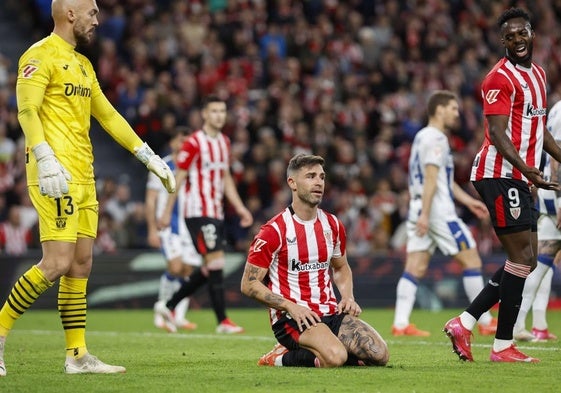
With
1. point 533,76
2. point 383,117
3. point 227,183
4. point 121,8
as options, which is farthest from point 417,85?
point 533,76

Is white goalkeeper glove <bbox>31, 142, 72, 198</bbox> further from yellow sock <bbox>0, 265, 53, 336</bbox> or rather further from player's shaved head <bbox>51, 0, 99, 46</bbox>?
player's shaved head <bbox>51, 0, 99, 46</bbox>

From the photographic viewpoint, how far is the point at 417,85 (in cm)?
2239

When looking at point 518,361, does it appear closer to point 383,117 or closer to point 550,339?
point 550,339

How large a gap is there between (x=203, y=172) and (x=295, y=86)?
893cm

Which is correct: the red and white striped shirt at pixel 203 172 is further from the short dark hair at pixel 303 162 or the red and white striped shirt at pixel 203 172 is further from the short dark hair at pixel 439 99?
the short dark hair at pixel 303 162

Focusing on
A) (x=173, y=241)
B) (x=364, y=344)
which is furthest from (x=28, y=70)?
(x=173, y=241)

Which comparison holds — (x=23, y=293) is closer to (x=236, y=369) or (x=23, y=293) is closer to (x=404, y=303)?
(x=236, y=369)

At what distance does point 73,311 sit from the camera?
767cm

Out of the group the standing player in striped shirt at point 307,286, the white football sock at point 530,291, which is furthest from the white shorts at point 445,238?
the standing player in striped shirt at point 307,286

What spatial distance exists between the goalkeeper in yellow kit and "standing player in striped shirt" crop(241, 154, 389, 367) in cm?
92

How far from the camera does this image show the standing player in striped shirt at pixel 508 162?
317 inches

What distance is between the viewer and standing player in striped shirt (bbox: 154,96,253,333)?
12.7 metres

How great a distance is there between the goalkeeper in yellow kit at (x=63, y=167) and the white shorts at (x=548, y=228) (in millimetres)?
4519

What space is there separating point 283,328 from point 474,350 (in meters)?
2.30
